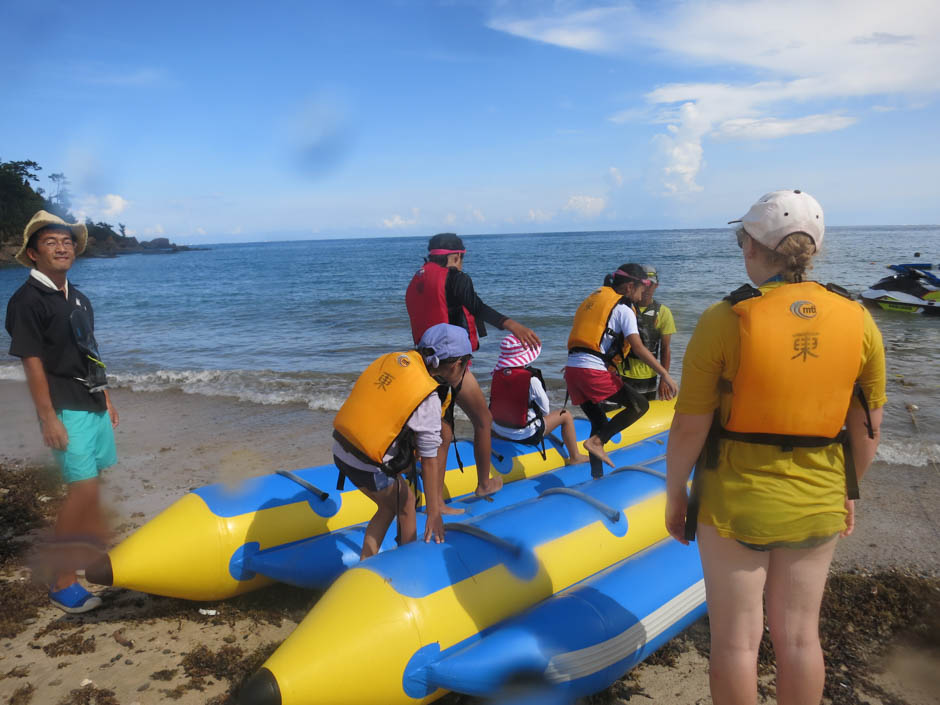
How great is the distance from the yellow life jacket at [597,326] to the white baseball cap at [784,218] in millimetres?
2486

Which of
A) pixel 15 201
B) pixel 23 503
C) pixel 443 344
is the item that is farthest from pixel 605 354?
pixel 15 201

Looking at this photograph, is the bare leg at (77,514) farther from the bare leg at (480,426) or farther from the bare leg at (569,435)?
the bare leg at (569,435)

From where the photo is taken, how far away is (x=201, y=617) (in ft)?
10.5

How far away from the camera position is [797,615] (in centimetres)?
178

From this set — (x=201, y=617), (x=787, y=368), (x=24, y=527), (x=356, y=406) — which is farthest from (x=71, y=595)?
(x=787, y=368)

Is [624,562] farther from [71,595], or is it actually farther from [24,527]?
[24,527]

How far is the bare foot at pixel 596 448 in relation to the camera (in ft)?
14.5

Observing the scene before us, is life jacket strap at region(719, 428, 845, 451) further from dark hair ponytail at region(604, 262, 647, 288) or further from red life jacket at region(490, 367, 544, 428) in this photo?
dark hair ponytail at region(604, 262, 647, 288)

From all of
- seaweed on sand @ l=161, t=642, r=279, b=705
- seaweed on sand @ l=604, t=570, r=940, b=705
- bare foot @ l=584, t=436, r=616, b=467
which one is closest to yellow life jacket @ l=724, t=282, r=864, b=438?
seaweed on sand @ l=604, t=570, r=940, b=705

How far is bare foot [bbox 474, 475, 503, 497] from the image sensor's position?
4.02 meters

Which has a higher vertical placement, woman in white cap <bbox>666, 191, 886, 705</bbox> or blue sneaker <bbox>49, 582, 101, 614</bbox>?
woman in white cap <bbox>666, 191, 886, 705</bbox>

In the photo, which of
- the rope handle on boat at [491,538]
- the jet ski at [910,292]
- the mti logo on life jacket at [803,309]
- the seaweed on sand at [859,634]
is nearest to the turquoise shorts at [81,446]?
the rope handle on boat at [491,538]

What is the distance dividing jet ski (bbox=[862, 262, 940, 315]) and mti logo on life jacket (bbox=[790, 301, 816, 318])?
621 inches

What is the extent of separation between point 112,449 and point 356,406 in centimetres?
152
